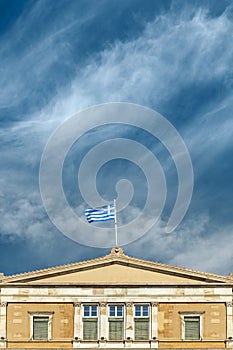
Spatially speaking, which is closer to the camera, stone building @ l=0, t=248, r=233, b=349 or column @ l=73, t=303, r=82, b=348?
column @ l=73, t=303, r=82, b=348

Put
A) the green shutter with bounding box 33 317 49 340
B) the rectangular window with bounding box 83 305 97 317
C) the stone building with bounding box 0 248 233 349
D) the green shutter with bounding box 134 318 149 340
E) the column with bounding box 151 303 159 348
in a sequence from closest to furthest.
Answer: the column with bounding box 151 303 159 348 < the stone building with bounding box 0 248 233 349 < the green shutter with bounding box 33 317 49 340 < the green shutter with bounding box 134 318 149 340 < the rectangular window with bounding box 83 305 97 317

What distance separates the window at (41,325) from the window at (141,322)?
595 cm

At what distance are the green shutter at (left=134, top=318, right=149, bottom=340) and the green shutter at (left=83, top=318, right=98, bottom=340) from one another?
279 cm

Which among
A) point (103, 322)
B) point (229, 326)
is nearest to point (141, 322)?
point (103, 322)

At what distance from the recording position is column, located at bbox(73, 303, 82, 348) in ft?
221

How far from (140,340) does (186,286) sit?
4.99 m

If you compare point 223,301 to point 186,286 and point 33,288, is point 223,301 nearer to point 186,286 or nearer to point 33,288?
point 186,286

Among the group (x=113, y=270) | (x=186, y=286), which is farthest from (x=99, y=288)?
(x=186, y=286)

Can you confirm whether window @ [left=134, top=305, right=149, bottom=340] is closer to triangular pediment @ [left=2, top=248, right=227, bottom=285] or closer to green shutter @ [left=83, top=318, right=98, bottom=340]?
triangular pediment @ [left=2, top=248, right=227, bottom=285]

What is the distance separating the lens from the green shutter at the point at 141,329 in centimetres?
6769

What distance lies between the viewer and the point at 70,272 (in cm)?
6900

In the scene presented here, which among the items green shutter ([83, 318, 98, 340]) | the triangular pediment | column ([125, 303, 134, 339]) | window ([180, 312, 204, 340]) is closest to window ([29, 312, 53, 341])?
the triangular pediment

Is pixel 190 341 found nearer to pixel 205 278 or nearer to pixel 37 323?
pixel 205 278

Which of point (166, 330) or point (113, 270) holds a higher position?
point (113, 270)
